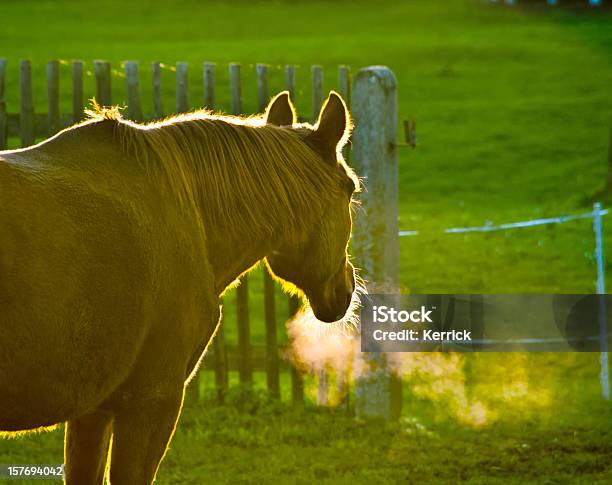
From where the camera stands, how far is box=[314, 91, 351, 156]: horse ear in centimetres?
448

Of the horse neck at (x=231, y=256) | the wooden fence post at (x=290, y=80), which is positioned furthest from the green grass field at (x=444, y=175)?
the horse neck at (x=231, y=256)

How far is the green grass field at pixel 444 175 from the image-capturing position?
683cm

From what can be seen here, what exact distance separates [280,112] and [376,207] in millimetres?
2957

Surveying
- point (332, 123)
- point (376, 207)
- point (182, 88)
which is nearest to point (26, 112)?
point (182, 88)

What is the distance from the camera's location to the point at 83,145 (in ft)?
12.5

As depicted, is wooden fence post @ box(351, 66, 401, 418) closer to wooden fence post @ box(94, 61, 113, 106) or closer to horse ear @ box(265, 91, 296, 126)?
wooden fence post @ box(94, 61, 113, 106)

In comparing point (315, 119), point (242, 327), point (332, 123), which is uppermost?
point (315, 119)

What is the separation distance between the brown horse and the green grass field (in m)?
2.40

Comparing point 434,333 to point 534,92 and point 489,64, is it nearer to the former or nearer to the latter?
point 534,92

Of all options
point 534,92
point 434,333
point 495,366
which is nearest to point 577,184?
point 534,92

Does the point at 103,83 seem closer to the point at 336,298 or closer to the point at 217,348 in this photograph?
the point at 217,348

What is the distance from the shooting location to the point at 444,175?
19.6 metres

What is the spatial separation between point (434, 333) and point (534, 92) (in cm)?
1796

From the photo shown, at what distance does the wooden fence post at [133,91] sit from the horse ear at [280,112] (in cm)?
317
